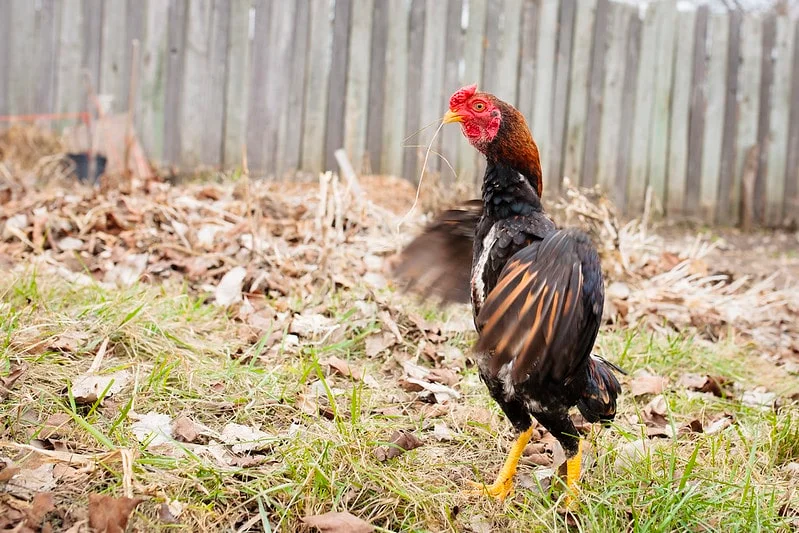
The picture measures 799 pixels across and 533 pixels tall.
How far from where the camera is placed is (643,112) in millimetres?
6805

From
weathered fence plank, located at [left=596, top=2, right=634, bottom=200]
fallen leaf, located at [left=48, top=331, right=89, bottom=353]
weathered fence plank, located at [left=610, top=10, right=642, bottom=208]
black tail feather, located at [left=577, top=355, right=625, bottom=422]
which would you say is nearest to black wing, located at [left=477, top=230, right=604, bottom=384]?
black tail feather, located at [left=577, top=355, right=625, bottom=422]

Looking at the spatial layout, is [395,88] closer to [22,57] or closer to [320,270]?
[320,270]

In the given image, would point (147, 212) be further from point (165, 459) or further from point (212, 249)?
point (165, 459)

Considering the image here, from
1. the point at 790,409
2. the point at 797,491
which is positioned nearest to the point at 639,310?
the point at 790,409

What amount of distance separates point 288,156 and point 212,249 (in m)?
2.37

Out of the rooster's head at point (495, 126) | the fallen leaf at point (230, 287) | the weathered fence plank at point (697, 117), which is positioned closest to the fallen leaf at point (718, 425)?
the rooster's head at point (495, 126)

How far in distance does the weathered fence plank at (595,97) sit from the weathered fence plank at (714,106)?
1.05 metres

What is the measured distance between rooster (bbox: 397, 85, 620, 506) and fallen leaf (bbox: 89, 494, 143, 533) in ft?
3.22

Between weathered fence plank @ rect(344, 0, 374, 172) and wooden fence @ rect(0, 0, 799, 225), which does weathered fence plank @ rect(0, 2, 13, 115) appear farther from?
weathered fence plank @ rect(344, 0, 374, 172)

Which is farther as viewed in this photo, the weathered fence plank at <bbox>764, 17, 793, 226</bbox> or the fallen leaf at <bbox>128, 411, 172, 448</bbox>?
the weathered fence plank at <bbox>764, 17, 793, 226</bbox>

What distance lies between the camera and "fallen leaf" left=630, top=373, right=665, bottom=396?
10.6ft

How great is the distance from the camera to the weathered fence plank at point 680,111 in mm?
6797

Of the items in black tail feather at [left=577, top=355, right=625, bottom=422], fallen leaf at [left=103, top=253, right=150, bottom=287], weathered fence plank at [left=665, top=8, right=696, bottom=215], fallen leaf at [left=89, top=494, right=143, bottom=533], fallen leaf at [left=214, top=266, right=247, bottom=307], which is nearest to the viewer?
fallen leaf at [left=89, top=494, right=143, bottom=533]

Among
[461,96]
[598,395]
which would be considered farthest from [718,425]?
[461,96]
